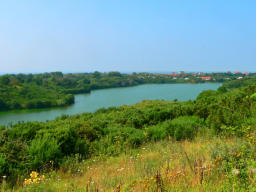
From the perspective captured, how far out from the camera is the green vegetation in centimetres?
222

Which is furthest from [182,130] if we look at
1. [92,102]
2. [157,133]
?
[92,102]

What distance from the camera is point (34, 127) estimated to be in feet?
19.7

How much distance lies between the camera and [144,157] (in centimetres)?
390

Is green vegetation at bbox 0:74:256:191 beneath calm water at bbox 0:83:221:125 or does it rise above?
above

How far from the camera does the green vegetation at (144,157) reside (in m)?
2.22

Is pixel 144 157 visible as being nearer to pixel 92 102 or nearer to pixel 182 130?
pixel 182 130

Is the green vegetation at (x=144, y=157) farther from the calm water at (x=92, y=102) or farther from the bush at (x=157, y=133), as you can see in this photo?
the calm water at (x=92, y=102)

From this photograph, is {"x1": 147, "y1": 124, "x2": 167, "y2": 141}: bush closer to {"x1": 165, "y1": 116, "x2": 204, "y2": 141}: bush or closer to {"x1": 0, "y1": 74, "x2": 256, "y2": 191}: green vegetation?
{"x1": 0, "y1": 74, "x2": 256, "y2": 191}: green vegetation

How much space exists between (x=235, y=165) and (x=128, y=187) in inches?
47.7

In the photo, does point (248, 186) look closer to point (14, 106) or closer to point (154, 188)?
point (154, 188)

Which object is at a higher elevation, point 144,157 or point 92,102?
point 144,157

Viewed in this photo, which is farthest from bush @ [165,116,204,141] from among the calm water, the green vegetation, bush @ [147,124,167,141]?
the calm water

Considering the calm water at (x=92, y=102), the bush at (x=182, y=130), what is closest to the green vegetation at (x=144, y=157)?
the bush at (x=182, y=130)

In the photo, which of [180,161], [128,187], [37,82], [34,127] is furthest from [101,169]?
[37,82]
